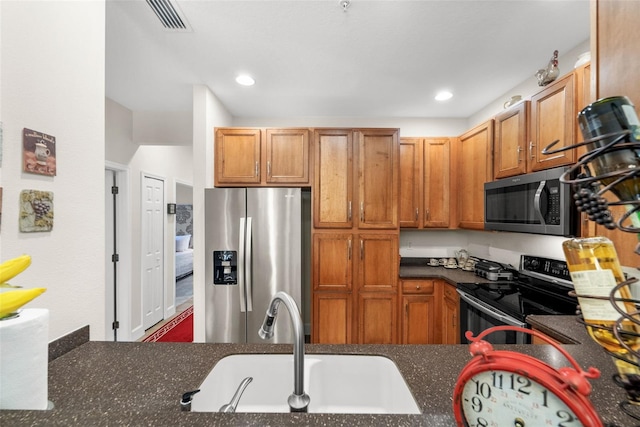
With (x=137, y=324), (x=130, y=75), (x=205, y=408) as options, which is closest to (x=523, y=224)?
(x=205, y=408)

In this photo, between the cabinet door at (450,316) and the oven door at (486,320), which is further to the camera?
the cabinet door at (450,316)

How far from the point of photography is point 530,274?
234cm

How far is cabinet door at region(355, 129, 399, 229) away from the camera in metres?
2.76

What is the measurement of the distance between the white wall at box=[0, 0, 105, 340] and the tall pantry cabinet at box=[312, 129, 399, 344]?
1844 millimetres

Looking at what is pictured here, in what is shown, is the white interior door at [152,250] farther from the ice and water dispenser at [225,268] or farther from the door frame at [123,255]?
the ice and water dispenser at [225,268]

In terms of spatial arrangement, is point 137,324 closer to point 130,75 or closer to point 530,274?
point 130,75

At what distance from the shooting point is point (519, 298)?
1.93 m

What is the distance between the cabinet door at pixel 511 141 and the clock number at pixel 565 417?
7.17 feet

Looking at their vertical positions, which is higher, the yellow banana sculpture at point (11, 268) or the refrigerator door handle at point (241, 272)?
the yellow banana sculpture at point (11, 268)

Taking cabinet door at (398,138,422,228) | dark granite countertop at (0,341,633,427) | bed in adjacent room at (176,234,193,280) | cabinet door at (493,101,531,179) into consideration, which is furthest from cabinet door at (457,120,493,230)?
bed in adjacent room at (176,234,193,280)

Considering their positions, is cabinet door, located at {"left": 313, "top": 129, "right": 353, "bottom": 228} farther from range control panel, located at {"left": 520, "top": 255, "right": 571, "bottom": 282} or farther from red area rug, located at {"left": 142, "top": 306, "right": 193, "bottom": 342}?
red area rug, located at {"left": 142, "top": 306, "right": 193, "bottom": 342}

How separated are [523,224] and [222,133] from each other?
2.78m

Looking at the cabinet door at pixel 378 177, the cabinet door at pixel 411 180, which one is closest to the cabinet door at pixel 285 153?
the cabinet door at pixel 378 177

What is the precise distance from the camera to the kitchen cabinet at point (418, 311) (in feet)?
8.96
